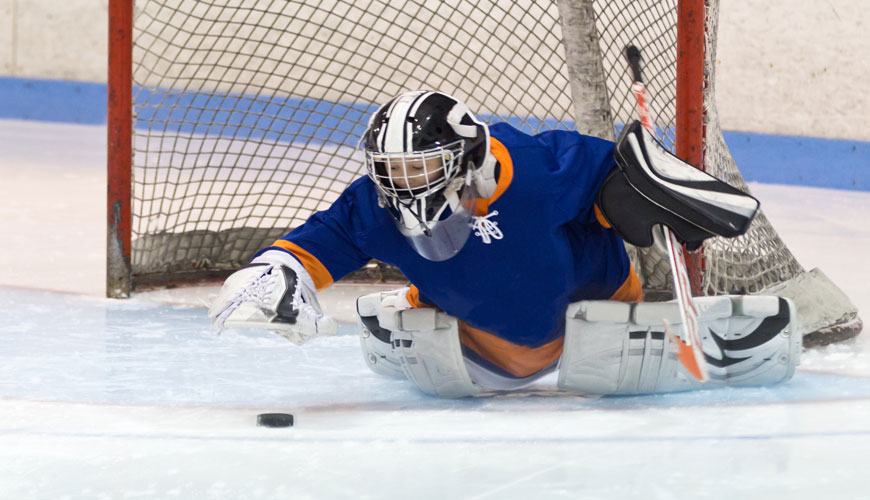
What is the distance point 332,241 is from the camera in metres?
1.85

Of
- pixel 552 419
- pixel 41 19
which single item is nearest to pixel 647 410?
pixel 552 419

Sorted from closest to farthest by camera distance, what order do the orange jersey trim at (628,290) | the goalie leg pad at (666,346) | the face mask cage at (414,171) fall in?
the face mask cage at (414,171), the goalie leg pad at (666,346), the orange jersey trim at (628,290)

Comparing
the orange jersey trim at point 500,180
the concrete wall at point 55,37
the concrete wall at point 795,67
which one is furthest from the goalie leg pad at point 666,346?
the concrete wall at point 55,37

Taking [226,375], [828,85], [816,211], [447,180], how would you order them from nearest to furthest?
[447,180]
[226,375]
[816,211]
[828,85]

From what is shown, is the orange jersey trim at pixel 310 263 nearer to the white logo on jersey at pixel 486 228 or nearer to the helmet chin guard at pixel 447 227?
the helmet chin guard at pixel 447 227

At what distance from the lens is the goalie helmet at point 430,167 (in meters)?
1.67

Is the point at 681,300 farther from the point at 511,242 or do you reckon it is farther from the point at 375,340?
the point at 375,340

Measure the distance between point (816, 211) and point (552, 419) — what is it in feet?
11.1

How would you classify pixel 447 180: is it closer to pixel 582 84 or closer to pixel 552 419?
pixel 552 419

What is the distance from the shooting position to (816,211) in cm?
484

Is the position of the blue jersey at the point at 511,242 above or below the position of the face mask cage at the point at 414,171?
below

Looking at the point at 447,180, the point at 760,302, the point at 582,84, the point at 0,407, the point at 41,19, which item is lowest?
the point at 0,407

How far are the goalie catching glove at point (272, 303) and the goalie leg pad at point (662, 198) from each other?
54 centimetres

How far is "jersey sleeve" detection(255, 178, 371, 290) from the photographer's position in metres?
1.83
